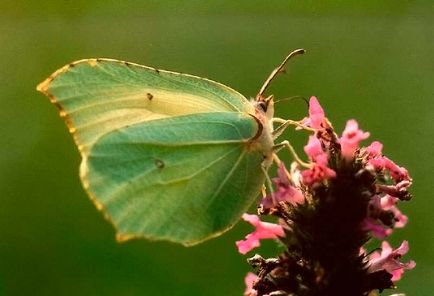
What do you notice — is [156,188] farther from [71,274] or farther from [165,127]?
[71,274]

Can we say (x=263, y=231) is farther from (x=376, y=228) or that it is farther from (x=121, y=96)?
(x=121, y=96)

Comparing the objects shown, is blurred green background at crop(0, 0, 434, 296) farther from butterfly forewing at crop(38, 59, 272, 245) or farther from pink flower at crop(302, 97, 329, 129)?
pink flower at crop(302, 97, 329, 129)

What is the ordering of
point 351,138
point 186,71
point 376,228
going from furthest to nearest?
point 186,71
point 351,138
point 376,228

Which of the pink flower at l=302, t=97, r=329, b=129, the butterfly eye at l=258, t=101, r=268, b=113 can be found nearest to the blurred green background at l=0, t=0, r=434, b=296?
the butterfly eye at l=258, t=101, r=268, b=113

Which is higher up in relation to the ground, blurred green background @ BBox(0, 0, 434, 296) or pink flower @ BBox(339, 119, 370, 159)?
pink flower @ BBox(339, 119, 370, 159)

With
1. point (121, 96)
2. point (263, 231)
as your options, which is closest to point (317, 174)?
point (263, 231)

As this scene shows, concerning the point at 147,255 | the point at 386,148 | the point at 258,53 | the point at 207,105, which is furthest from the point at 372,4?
the point at 207,105

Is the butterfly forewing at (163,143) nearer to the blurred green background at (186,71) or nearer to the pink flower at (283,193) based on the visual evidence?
the pink flower at (283,193)
